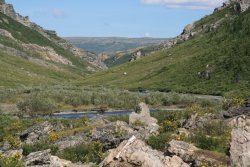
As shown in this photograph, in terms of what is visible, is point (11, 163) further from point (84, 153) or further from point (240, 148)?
point (240, 148)

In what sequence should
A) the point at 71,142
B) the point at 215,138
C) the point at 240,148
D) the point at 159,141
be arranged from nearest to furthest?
the point at 240,148, the point at 215,138, the point at 159,141, the point at 71,142

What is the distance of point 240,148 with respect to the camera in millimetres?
29594

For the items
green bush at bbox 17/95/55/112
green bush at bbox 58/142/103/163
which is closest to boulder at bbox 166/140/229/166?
green bush at bbox 58/142/103/163

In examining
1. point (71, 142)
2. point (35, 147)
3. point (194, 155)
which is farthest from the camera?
point (71, 142)

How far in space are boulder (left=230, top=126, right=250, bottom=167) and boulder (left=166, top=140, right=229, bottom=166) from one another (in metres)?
0.55

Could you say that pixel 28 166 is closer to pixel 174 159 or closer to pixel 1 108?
pixel 174 159

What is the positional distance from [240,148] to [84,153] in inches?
569

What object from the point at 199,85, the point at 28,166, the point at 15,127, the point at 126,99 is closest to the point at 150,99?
the point at 126,99

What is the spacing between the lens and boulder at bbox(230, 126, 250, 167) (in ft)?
94.8

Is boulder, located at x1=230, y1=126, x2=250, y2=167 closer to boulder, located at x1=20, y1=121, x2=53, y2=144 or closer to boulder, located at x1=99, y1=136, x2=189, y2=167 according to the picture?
boulder, located at x1=99, y1=136, x2=189, y2=167

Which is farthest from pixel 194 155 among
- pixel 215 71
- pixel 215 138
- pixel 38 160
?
pixel 215 71

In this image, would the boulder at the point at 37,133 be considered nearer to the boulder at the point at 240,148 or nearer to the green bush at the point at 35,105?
the boulder at the point at 240,148

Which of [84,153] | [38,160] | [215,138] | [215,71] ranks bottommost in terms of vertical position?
[215,71]

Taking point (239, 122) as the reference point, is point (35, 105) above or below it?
below
